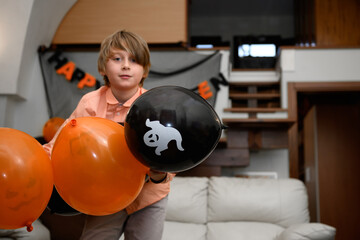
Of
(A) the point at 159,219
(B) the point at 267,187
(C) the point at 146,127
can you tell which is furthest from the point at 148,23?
(C) the point at 146,127

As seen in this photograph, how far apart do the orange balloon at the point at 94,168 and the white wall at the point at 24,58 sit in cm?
264

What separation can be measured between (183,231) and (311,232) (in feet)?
2.84

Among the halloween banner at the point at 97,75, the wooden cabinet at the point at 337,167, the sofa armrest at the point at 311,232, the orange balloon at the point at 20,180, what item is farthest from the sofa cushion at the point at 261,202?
the wooden cabinet at the point at 337,167

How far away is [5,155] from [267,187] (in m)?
2.07

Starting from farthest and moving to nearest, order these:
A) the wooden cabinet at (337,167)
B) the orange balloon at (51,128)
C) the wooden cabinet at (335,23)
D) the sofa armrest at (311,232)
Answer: the wooden cabinet at (337,167)
the wooden cabinet at (335,23)
the orange balloon at (51,128)
the sofa armrest at (311,232)

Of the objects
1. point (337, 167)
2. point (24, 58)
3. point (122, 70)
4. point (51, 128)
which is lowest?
point (337, 167)

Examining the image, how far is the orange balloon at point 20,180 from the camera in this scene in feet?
2.74

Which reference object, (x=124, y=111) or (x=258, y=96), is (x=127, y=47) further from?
(x=258, y=96)

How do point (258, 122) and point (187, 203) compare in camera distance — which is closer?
point (187, 203)

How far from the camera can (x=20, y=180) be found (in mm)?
842

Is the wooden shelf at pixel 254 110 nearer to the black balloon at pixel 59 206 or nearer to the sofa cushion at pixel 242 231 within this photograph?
the sofa cushion at pixel 242 231

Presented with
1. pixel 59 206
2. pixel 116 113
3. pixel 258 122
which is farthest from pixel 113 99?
pixel 258 122

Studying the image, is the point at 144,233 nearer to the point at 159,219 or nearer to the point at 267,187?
the point at 159,219

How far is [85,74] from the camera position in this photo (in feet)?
11.7
